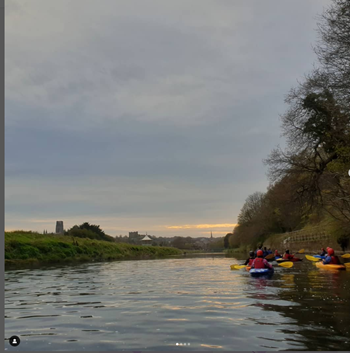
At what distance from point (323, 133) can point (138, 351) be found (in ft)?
64.7

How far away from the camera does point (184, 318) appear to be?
330 inches

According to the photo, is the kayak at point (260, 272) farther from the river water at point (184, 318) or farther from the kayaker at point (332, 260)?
the kayaker at point (332, 260)

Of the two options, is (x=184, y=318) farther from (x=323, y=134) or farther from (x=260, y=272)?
(x=323, y=134)

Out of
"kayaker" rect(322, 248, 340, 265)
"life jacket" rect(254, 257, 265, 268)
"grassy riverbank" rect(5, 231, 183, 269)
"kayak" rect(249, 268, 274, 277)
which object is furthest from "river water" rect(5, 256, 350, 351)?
"grassy riverbank" rect(5, 231, 183, 269)

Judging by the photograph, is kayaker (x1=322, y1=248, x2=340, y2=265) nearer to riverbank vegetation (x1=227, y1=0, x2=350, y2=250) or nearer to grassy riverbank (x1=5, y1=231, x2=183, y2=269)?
Result: riverbank vegetation (x1=227, y1=0, x2=350, y2=250)

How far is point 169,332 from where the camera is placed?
7.11 metres

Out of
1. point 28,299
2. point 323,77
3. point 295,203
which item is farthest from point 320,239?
point 28,299

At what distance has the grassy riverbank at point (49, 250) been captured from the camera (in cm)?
2936

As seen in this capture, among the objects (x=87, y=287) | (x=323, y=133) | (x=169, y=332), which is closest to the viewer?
(x=169, y=332)

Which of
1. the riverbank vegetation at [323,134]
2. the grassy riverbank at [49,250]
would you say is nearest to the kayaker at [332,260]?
the riverbank vegetation at [323,134]

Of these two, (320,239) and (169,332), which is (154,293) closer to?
(169,332)

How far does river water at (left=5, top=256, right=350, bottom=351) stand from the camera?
20.7 feet

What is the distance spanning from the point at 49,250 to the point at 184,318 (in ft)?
91.0

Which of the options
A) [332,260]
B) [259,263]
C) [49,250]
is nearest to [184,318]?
[259,263]
